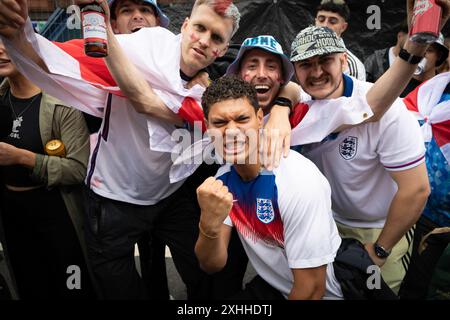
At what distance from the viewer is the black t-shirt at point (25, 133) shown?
96.7 inches

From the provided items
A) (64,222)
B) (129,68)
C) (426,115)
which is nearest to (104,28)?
(129,68)

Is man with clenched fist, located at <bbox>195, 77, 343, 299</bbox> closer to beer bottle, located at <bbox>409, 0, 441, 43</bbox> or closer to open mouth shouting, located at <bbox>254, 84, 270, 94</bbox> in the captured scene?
open mouth shouting, located at <bbox>254, 84, 270, 94</bbox>

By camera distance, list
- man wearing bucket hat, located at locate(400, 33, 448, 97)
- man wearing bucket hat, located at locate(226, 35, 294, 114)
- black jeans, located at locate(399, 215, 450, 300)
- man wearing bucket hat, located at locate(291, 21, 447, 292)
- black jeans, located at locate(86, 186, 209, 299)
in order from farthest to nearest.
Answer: man wearing bucket hat, located at locate(400, 33, 448, 97), black jeans, located at locate(399, 215, 450, 300), black jeans, located at locate(86, 186, 209, 299), man wearing bucket hat, located at locate(226, 35, 294, 114), man wearing bucket hat, located at locate(291, 21, 447, 292)

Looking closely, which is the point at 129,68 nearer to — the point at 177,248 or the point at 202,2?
the point at 202,2

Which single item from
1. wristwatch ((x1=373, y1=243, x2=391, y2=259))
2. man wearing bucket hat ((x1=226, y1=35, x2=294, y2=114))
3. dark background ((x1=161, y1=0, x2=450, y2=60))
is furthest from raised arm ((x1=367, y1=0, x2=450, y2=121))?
dark background ((x1=161, y1=0, x2=450, y2=60))

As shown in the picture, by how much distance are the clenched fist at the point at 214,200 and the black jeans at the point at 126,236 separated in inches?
33.7

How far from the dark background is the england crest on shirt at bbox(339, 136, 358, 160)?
3.25 meters

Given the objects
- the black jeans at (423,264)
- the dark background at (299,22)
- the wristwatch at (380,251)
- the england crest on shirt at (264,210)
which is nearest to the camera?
the england crest on shirt at (264,210)

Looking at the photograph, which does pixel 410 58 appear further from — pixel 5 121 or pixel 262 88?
pixel 5 121

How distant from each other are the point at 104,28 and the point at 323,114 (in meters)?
1.08

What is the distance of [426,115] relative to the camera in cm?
262

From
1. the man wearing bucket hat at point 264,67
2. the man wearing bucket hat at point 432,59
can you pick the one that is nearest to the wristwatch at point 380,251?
the man wearing bucket hat at point 264,67

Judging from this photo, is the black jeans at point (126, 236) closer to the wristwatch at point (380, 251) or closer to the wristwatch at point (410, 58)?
the wristwatch at point (380, 251)

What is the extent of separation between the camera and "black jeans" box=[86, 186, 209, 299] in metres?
2.44
